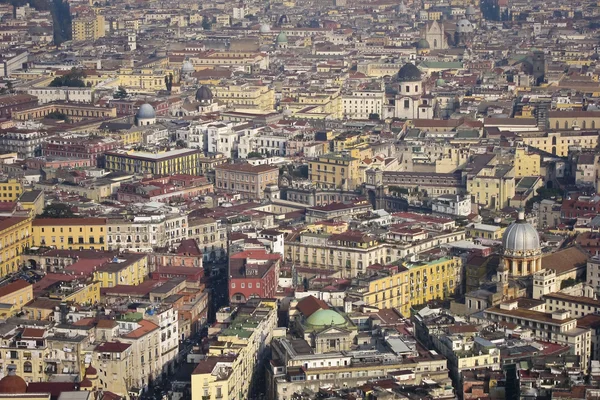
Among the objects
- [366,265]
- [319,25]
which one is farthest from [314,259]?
[319,25]

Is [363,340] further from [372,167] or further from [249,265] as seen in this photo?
[372,167]

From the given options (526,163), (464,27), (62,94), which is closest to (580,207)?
(526,163)

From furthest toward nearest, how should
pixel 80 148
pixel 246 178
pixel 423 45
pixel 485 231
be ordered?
pixel 423 45
pixel 80 148
pixel 246 178
pixel 485 231

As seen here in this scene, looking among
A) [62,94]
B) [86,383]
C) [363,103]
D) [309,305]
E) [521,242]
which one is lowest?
[363,103]

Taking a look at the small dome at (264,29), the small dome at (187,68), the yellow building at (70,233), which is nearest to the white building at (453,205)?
the yellow building at (70,233)

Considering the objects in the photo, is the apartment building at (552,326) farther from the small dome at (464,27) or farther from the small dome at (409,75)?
the small dome at (464,27)

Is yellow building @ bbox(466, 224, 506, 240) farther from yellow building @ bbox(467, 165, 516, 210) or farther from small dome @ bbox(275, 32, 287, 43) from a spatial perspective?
small dome @ bbox(275, 32, 287, 43)

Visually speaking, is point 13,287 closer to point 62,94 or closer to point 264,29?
point 62,94
